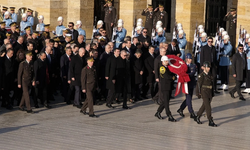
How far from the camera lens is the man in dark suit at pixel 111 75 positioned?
15.1 metres

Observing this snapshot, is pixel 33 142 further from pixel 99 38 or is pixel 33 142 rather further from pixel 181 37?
pixel 181 37

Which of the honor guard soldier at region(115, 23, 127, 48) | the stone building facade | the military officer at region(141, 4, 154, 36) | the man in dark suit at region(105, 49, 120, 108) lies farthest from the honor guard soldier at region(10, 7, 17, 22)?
the man in dark suit at region(105, 49, 120, 108)

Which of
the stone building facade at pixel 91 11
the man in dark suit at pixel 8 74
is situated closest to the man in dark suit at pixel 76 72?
the man in dark suit at pixel 8 74

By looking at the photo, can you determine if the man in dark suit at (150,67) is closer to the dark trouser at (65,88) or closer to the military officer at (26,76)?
the dark trouser at (65,88)

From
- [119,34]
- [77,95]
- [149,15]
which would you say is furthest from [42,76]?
[149,15]

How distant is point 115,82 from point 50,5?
10559 mm

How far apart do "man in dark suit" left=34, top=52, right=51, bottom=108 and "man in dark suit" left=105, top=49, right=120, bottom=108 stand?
1.60 m

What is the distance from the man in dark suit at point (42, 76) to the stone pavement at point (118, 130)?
412 mm

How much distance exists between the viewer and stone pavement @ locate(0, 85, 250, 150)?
10.8 m

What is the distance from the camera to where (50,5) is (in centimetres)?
2472

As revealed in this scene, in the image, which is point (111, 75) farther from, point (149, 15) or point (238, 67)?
point (149, 15)

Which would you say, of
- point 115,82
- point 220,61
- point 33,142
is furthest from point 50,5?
point 33,142

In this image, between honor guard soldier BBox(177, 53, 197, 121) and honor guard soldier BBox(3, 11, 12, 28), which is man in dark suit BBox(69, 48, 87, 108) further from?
honor guard soldier BBox(3, 11, 12, 28)

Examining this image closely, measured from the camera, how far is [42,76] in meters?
14.7
